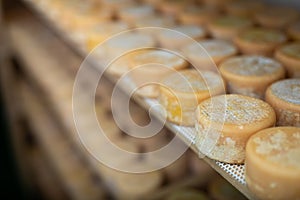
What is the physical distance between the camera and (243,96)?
2.51 ft

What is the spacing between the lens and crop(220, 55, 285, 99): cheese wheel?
820 mm

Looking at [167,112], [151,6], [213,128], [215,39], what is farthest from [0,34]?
[213,128]

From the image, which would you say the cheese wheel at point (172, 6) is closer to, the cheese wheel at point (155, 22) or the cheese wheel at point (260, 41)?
the cheese wheel at point (155, 22)

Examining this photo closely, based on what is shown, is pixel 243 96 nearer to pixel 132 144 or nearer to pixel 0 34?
pixel 132 144

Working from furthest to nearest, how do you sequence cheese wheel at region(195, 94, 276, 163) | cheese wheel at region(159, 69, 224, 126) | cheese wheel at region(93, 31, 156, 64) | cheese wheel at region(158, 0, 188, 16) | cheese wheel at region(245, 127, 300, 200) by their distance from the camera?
cheese wheel at region(158, 0, 188, 16) → cheese wheel at region(93, 31, 156, 64) → cheese wheel at region(159, 69, 224, 126) → cheese wheel at region(195, 94, 276, 163) → cheese wheel at region(245, 127, 300, 200)

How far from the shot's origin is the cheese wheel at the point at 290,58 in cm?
86

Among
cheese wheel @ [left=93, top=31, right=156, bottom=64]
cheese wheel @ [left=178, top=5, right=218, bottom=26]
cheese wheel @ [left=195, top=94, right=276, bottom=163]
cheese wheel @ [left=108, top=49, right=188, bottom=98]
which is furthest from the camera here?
cheese wheel @ [left=178, top=5, right=218, bottom=26]

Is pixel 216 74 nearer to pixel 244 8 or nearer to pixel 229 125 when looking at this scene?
pixel 229 125

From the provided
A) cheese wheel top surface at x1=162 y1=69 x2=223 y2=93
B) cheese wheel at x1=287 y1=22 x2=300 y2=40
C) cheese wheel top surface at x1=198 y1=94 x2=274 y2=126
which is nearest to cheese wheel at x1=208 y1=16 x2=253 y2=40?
cheese wheel at x1=287 y1=22 x2=300 y2=40

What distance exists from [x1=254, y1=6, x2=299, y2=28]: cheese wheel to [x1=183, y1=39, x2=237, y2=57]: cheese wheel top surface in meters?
0.16

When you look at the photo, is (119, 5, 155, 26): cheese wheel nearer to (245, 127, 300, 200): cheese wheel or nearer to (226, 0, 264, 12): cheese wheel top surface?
(226, 0, 264, 12): cheese wheel top surface

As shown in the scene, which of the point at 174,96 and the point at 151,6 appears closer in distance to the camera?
the point at 174,96

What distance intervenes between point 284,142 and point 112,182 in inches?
32.9

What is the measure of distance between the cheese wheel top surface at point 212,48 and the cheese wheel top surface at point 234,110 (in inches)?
8.4
